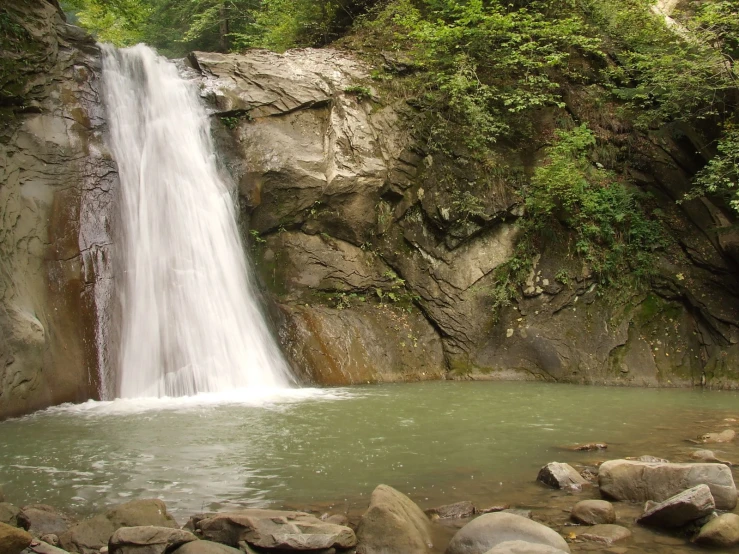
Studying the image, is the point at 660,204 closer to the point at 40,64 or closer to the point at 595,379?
the point at 595,379

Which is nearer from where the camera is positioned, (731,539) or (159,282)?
(731,539)

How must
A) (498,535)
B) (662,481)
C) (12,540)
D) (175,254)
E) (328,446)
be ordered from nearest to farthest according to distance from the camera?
1. (12,540)
2. (498,535)
3. (662,481)
4. (328,446)
5. (175,254)

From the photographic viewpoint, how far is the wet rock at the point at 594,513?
162 inches

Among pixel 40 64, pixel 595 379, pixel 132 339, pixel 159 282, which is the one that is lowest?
pixel 595 379

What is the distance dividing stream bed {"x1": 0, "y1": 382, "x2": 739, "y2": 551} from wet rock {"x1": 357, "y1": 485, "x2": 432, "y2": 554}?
1.69 feet

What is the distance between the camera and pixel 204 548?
3443 millimetres

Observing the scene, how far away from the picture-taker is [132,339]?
9.68 m

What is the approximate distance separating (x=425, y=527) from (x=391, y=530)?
36 centimetres

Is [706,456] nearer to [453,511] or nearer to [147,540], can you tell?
[453,511]

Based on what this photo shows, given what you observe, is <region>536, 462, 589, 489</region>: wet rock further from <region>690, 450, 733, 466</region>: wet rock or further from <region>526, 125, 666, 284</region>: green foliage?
<region>526, 125, 666, 284</region>: green foliage

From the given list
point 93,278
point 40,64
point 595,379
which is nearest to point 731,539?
point 595,379

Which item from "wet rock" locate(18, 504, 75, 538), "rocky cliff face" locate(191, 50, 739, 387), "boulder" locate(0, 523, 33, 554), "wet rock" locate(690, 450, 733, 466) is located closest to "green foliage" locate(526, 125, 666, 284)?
"rocky cliff face" locate(191, 50, 739, 387)

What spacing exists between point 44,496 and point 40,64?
28.7 ft

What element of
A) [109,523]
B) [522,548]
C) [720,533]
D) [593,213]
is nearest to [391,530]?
[522,548]
